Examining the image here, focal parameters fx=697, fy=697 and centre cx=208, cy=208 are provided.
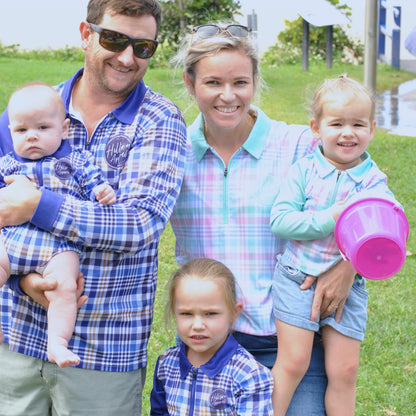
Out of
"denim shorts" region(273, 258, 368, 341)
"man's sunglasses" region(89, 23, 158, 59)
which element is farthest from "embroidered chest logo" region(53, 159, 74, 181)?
"denim shorts" region(273, 258, 368, 341)

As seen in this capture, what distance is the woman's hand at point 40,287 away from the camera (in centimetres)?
270

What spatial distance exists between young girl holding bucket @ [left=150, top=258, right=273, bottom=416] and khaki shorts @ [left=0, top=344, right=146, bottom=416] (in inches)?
8.8

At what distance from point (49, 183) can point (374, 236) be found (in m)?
1.30

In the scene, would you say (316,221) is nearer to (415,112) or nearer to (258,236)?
(258,236)

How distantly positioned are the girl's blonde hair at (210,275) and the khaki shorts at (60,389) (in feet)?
1.38

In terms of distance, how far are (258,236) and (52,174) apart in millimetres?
927

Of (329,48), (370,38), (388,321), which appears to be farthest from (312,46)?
(388,321)

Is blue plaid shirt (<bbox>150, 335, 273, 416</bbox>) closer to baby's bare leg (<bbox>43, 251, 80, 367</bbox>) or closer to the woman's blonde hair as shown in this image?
baby's bare leg (<bbox>43, 251, 80, 367</bbox>)

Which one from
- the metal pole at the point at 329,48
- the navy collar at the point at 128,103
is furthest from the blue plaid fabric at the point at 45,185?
the metal pole at the point at 329,48

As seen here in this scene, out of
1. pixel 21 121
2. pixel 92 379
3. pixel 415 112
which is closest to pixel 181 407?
pixel 92 379

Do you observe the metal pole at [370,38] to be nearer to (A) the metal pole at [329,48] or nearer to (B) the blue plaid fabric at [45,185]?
(B) the blue plaid fabric at [45,185]

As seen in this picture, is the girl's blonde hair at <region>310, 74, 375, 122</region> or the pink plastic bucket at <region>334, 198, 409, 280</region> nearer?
the pink plastic bucket at <region>334, 198, 409, 280</region>

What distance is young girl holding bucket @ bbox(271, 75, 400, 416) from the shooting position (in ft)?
9.52

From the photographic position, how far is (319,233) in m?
2.83
